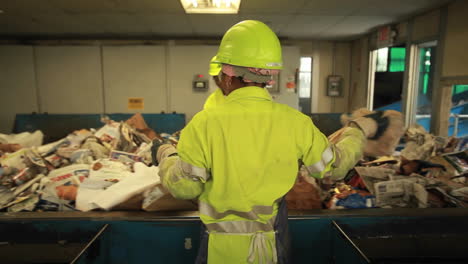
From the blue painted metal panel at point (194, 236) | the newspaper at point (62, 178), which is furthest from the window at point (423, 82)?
the newspaper at point (62, 178)

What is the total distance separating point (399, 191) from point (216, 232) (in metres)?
1.10

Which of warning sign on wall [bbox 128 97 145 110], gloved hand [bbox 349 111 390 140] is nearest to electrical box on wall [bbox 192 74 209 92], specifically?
warning sign on wall [bbox 128 97 145 110]

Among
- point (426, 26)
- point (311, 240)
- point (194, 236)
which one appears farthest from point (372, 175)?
point (426, 26)

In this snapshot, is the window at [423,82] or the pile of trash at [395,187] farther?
the window at [423,82]

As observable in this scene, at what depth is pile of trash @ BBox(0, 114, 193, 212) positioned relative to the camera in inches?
58.6

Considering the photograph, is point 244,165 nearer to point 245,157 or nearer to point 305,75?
point 245,157

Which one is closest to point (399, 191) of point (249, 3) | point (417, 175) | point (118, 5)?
point (417, 175)

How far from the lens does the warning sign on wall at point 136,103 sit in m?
4.77

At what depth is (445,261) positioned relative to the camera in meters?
1.25

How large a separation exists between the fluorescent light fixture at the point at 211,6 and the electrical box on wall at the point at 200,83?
1.40 metres

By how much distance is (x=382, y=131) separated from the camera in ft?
3.83

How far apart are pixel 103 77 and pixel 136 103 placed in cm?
65

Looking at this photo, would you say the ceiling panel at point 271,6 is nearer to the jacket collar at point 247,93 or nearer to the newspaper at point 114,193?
the newspaper at point 114,193

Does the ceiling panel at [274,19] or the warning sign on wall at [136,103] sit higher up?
the ceiling panel at [274,19]
